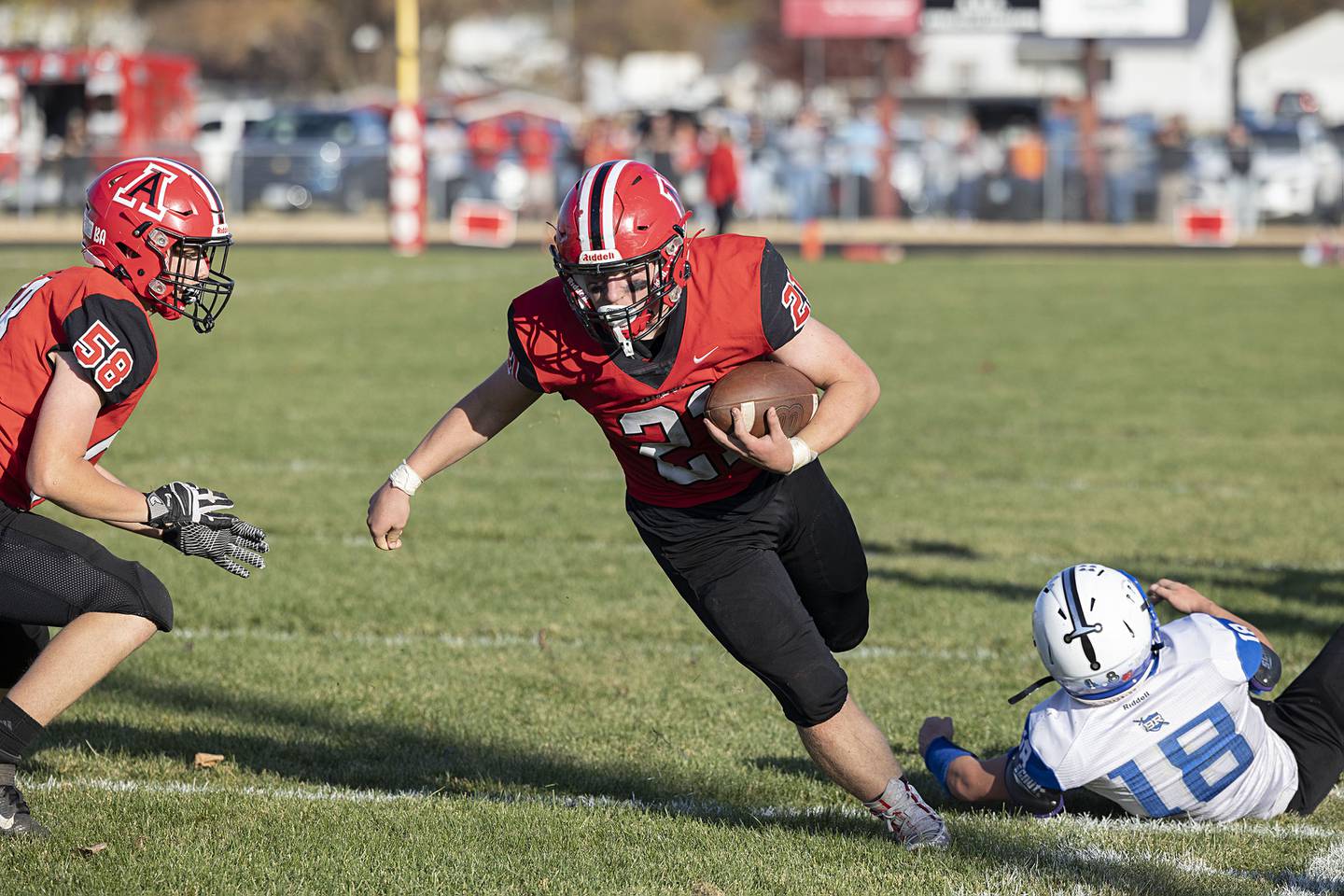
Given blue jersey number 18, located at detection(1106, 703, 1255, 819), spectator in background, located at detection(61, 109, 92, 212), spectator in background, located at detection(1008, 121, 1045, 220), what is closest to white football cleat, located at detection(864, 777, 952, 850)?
blue jersey number 18, located at detection(1106, 703, 1255, 819)

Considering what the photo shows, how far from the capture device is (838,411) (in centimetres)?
425

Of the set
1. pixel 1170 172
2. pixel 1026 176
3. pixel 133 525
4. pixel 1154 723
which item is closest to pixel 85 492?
pixel 133 525

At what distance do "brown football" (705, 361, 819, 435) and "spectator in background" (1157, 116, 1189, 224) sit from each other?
2746 cm

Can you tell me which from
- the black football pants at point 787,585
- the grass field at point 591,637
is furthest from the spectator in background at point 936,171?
the black football pants at point 787,585

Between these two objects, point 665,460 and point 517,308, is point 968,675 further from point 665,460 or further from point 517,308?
point 517,308

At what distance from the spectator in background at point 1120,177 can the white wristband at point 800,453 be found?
27.6 metres

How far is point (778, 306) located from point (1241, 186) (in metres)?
27.7

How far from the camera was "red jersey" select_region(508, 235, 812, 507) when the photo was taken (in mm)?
4309

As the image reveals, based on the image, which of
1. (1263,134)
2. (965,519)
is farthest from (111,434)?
(1263,134)

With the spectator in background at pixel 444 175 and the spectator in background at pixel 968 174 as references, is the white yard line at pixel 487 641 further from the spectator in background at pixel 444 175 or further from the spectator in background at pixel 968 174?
the spectator in background at pixel 968 174

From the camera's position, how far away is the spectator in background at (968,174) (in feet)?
102

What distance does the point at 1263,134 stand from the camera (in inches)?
1240

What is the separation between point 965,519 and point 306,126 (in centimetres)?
2814

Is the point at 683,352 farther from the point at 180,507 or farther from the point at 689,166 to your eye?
the point at 689,166
